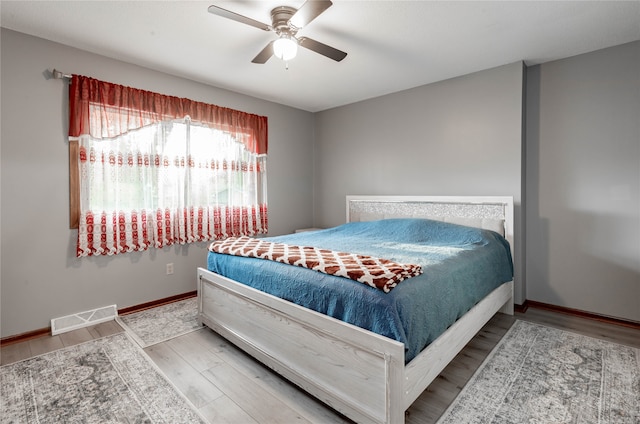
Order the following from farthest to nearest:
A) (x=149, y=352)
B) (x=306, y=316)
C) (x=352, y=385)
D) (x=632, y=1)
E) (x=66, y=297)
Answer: (x=66, y=297)
(x=149, y=352)
(x=632, y=1)
(x=306, y=316)
(x=352, y=385)

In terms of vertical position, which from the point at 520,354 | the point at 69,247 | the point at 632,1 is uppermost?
the point at 632,1

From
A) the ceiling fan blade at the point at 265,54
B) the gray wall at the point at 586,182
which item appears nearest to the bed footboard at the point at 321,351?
the ceiling fan blade at the point at 265,54

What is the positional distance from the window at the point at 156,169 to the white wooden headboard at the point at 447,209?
1.49 m

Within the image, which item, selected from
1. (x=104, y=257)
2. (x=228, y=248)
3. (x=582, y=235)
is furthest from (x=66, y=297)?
(x=582, y=235)

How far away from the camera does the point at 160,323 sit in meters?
2.85

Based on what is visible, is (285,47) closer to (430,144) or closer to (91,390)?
(430,144)

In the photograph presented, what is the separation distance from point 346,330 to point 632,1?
2.91 metres

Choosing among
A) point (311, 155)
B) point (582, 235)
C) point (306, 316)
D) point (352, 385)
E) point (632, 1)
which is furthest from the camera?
point (311, 155)

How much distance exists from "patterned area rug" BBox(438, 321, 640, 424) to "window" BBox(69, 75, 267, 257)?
9.86ft

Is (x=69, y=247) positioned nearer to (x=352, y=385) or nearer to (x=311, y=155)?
(x=352, y=385)

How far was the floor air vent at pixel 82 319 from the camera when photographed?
8.77 ft

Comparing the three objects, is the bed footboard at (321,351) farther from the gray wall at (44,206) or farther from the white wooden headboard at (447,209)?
the white wooden headboard at (447,209)

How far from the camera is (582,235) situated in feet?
9.71

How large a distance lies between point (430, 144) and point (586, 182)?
1.52 meters
